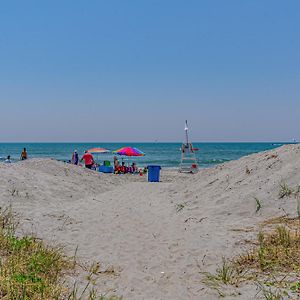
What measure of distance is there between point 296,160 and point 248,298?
7.47 metres

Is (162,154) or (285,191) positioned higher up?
(285,191)

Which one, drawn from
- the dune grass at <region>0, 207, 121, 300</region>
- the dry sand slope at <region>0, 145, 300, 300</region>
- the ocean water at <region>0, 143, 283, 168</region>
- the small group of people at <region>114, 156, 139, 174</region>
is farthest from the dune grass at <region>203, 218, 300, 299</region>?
the ocean water at <region>0, 143, 283, 168</region>

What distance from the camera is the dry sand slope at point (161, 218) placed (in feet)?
19.1

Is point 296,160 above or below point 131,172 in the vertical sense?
above

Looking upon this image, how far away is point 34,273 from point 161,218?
18.0 ft

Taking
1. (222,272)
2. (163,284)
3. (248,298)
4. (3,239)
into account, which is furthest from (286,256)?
(3,239)

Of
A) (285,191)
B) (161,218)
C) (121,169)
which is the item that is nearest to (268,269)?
(285,191)

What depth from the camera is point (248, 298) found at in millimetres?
4621

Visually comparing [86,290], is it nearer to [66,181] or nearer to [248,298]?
[248,298]

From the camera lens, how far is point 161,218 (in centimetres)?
1004

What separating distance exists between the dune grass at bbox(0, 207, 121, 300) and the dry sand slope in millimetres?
549

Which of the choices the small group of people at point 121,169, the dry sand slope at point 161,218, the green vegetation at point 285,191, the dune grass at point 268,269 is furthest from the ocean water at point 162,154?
the dune grass at point 268,269

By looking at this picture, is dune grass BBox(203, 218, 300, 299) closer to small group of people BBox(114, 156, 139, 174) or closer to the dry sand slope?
the dry sand slope

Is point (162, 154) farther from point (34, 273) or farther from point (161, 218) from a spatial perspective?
point (34, 273)
